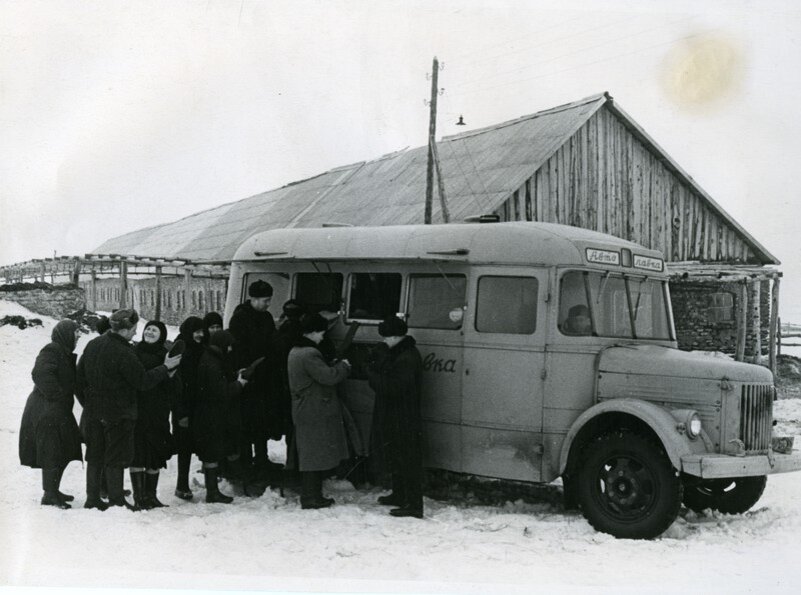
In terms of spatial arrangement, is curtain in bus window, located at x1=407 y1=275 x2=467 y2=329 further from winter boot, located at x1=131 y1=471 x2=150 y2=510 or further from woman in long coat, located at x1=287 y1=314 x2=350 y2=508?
winter boot, located at x1=131 y1=471 x2=150 y2=510

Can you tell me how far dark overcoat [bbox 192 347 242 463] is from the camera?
7652 millimetres

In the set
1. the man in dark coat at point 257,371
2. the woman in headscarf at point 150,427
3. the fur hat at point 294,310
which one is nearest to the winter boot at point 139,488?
the woman in headscarf at point 150,427

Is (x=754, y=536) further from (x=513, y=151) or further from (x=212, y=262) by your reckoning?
(x=212, y=262)

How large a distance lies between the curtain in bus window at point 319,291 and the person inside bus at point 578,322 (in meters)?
2.51

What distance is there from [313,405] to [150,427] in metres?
1.47

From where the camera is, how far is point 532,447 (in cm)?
715

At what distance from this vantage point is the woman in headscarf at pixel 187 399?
772 centimetres

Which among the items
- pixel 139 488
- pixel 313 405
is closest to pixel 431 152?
pixel 313 405

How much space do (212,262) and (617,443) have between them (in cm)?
1337

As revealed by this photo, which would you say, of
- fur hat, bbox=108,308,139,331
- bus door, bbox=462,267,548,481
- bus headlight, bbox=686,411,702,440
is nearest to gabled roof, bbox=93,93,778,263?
bus door, bbox=462,267,548,481

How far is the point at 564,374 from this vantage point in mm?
7062

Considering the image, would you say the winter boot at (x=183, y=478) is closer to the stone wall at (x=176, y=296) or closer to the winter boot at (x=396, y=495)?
the winter boot at (x=396, y=495)

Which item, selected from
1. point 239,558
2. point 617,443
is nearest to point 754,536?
point 617,443

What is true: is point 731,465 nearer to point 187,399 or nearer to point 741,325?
point 187,399
